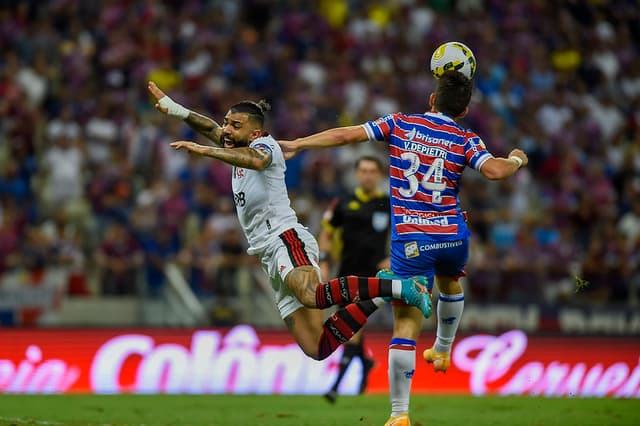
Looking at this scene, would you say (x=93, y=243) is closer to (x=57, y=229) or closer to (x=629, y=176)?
(x=57, y=229)

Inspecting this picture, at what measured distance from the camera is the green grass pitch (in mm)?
11562

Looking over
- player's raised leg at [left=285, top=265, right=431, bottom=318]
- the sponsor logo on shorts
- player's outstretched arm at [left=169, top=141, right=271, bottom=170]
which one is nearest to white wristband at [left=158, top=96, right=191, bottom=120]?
player's outstretched arm at [left=169, top=141, right=271, bottom=170]

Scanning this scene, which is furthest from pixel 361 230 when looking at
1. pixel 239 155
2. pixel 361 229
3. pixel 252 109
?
pixel 239 155

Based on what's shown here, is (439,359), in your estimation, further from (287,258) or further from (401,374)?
(287,258)

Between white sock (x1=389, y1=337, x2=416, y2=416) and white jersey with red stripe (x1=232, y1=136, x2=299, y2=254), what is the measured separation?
5.04 ft

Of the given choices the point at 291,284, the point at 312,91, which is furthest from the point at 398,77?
the point at 291,284

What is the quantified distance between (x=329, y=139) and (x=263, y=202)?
1010 mm

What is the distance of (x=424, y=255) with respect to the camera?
9.56 metres

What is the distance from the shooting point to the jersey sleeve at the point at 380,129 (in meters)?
9.61

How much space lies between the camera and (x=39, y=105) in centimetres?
1992

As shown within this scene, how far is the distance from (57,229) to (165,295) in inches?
90.2

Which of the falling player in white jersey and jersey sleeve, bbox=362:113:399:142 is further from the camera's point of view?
the falling player in white jersey

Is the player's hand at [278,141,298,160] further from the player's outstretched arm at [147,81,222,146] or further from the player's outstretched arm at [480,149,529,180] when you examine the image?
the player's outstretched arm at [480,149,529,180]

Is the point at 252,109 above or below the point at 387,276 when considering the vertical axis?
above
